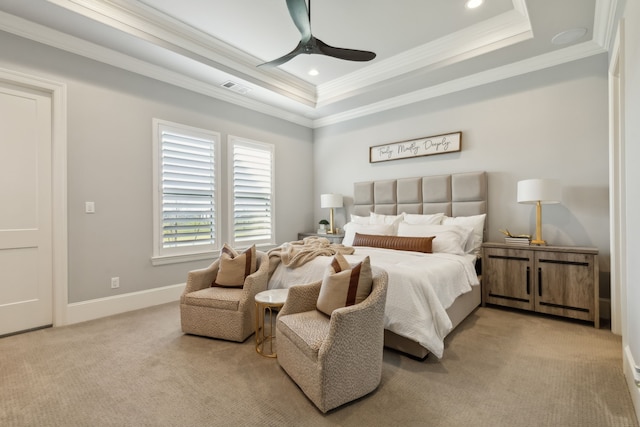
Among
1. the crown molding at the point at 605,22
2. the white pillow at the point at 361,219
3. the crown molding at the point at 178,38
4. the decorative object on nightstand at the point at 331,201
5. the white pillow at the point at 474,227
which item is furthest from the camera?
the decorative object on nightstand at the point at 331,201

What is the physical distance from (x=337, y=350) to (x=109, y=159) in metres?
3.37

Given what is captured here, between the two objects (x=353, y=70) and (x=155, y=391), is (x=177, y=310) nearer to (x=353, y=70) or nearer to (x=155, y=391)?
(x=155, y=391)

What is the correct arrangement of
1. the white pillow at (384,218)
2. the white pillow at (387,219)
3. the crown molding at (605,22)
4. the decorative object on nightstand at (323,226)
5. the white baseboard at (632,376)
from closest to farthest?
1. the white baseboard at (632,376)
2. the crown molding at (605,22)
3. the white pillow at (387,219)
4. the white pillow at (384,218)
5. the decorative object on nightstand at (323,226)

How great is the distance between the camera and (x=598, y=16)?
2.84 metres

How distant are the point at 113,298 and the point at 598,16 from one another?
5700 millimetres

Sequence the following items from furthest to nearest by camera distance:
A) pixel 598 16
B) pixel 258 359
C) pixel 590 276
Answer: pixel 590 276 < pixel 598 16 < pixel 258 359

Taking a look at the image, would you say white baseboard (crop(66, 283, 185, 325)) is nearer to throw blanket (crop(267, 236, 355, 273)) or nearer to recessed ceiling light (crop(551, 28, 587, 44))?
throw blanket (crop(267, 236, 355, 273))

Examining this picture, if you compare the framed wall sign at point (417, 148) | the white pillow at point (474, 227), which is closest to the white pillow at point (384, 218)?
the white pillow at point (474, 227)

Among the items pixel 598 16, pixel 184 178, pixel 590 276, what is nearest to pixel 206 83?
pixel 184 178

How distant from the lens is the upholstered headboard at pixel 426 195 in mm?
4047

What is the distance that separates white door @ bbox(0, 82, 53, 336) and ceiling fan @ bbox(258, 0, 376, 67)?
8.05 feet

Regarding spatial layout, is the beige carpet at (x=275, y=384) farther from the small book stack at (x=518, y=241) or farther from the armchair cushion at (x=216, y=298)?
the small book stack at (x=518, y=241)

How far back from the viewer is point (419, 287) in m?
2.40

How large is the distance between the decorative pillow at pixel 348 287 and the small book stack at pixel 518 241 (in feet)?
7.86
